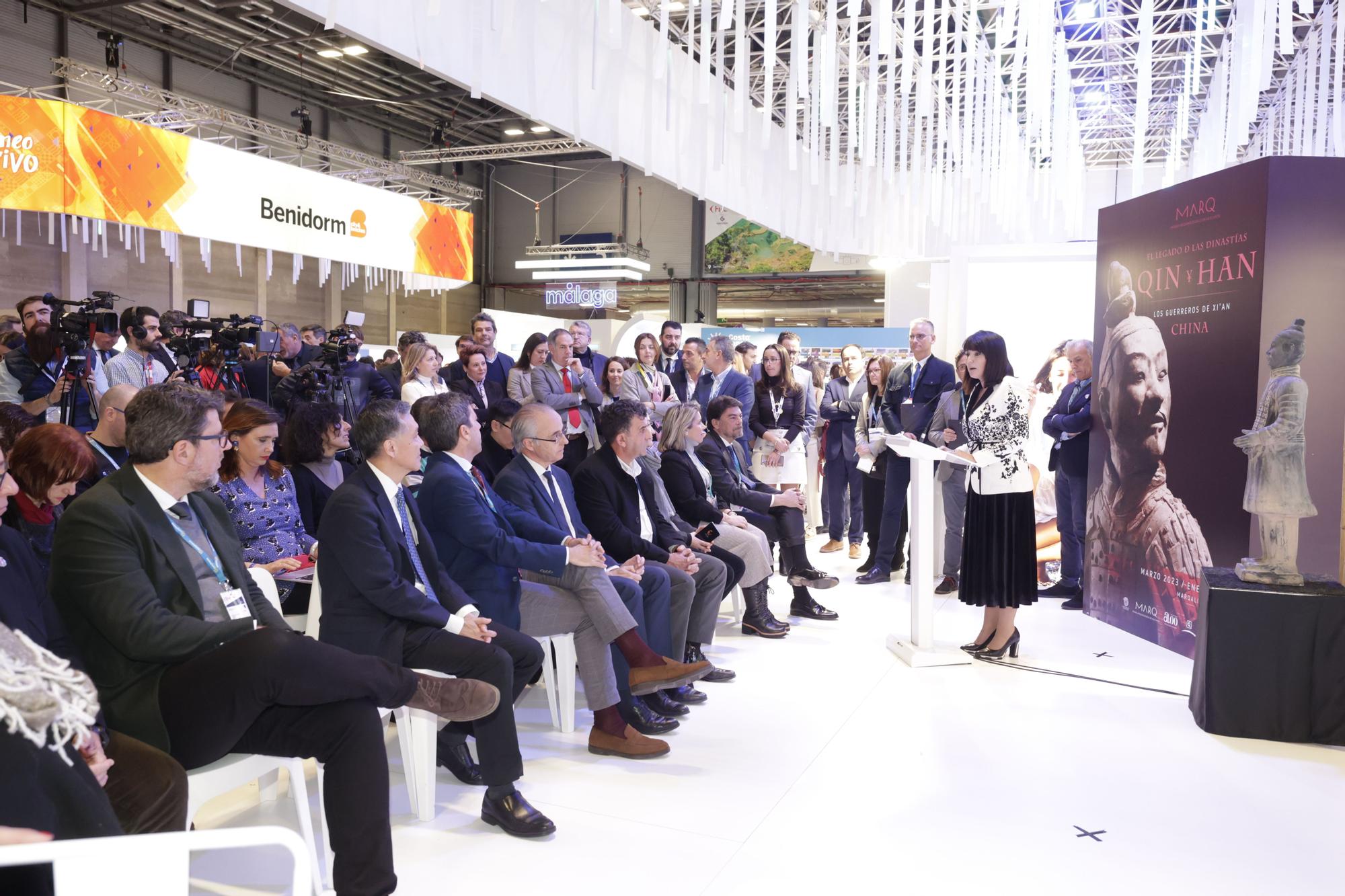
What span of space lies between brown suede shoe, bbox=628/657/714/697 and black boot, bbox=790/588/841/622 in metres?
2.00

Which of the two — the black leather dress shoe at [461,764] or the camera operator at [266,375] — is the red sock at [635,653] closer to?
the black leather dress shoe at [461,764]

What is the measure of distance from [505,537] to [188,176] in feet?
20.5

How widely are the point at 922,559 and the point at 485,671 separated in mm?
2309

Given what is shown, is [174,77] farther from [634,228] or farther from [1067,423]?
[1067,423]

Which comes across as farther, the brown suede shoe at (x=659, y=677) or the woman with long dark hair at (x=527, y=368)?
the woman with long dark hair at (x=527, y=368)

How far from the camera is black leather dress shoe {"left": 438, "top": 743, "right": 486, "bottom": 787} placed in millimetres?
2932

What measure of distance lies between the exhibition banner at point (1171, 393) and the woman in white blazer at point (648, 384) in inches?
106

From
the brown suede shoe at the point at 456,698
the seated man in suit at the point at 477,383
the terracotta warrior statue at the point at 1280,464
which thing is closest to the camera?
the brown suede shoe at the point at 456,698

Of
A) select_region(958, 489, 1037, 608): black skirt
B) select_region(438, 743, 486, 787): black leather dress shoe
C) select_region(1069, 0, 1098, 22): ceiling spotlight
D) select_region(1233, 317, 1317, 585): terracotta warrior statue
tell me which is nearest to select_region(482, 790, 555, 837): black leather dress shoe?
select_region(438, 743, 486, 787): black leather dress shoe

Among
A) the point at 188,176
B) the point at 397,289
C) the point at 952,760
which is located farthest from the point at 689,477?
the point at 397,289

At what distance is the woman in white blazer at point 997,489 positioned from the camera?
423cm

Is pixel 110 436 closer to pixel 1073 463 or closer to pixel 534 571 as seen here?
pixel 534 571

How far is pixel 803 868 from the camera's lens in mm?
2432

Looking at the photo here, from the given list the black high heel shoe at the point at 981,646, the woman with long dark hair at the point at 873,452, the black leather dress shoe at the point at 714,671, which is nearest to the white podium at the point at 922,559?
the black high heel shoe at the point at 981,646
